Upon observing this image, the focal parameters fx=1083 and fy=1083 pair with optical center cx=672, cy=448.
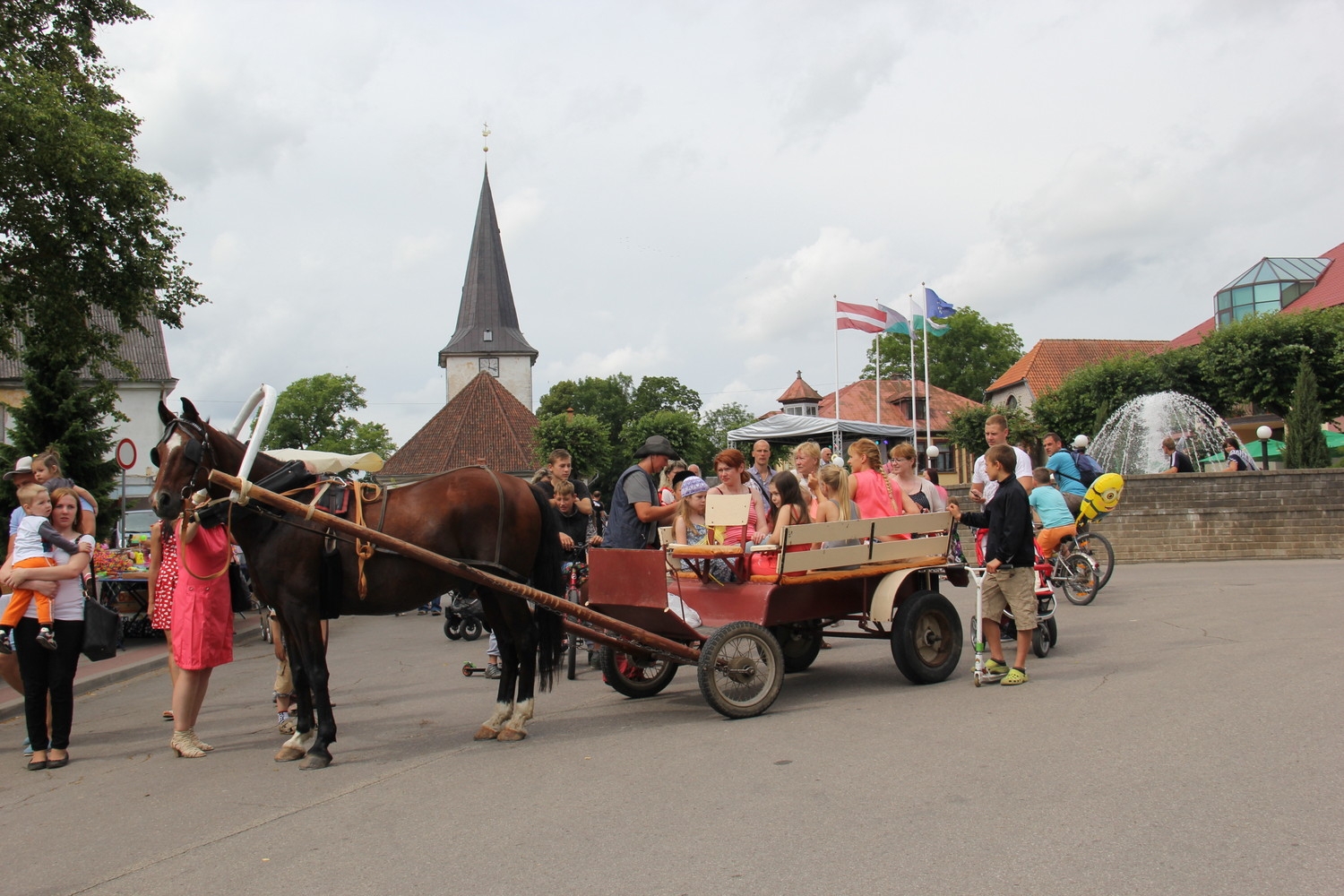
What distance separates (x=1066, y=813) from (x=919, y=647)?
3.39 metres

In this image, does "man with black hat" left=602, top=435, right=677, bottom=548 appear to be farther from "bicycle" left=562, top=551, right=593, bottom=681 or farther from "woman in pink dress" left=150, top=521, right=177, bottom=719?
"woman in pink dress" left=150, top=521, right=177, bottom=719

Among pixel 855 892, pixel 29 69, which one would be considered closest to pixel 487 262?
pixel 29 69

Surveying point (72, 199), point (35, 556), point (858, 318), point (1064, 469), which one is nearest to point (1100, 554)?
point (1064, 469)

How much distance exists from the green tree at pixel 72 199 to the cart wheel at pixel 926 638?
15067mm

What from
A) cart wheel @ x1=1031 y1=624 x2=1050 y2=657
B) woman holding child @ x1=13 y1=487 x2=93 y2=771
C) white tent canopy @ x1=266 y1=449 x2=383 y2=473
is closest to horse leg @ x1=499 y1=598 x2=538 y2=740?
woman holding child @ x1=13 y1=487 x2=93 y2=771

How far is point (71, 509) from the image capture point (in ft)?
23.5

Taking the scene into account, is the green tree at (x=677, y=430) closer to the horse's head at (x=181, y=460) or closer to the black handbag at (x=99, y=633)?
the black handbag at (x=99, y=633)

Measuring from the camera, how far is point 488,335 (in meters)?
82.2

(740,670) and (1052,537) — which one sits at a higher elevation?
(1052,537)

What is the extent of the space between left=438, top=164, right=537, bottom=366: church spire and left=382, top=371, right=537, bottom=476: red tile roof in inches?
499

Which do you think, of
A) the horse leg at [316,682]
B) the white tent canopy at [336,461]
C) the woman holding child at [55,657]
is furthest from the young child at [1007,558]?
the white tent canopy at [336,461]

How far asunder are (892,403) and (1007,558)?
72586mm

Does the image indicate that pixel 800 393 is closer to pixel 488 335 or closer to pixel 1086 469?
pixel 488 335

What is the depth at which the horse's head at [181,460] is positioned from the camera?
621 cm
